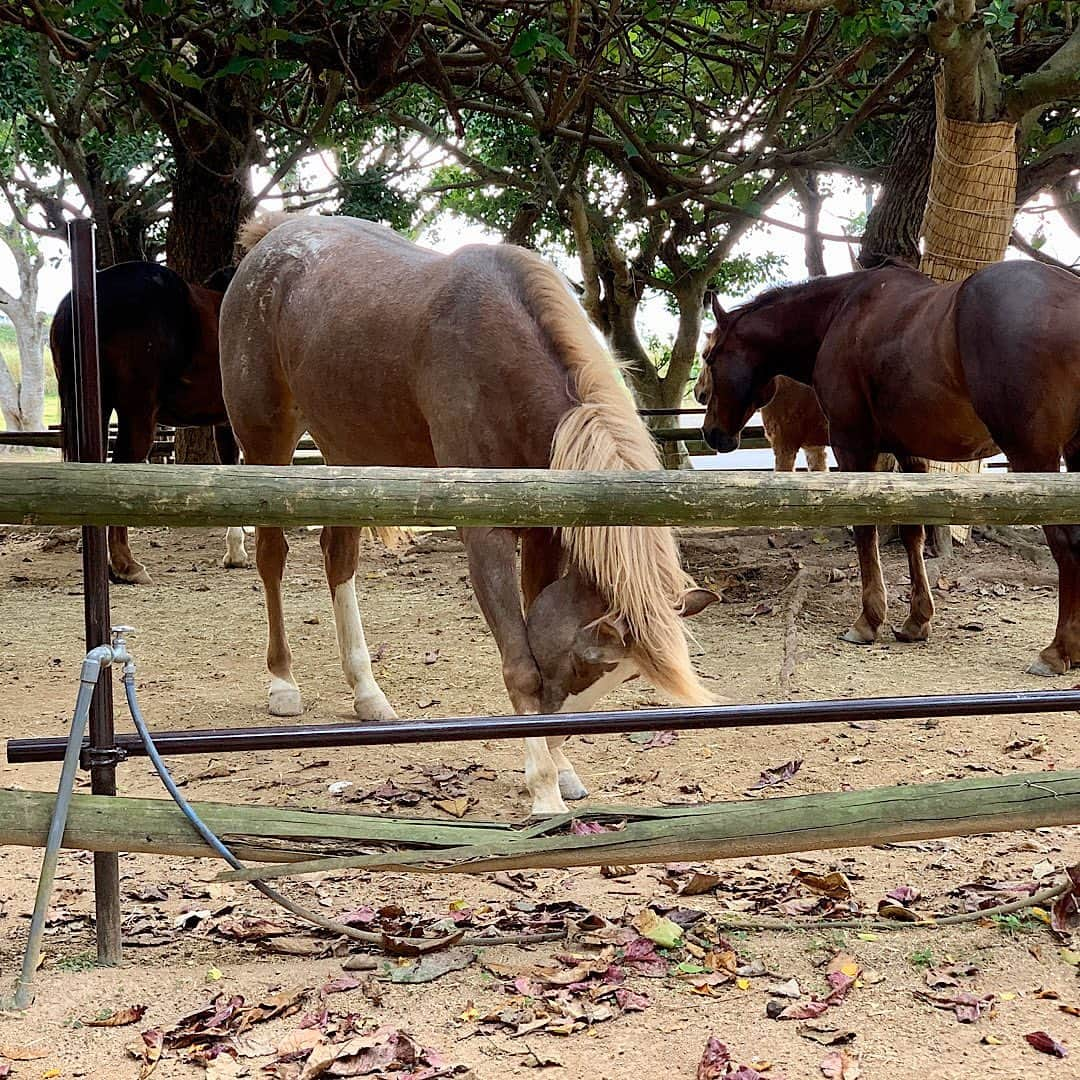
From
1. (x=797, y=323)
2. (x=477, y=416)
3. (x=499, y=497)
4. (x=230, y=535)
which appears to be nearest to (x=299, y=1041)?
(x=499, y=497)

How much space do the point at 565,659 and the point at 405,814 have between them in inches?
31.8

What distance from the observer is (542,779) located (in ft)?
10.8

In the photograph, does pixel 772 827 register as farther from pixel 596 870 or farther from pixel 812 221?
pixel 812 221

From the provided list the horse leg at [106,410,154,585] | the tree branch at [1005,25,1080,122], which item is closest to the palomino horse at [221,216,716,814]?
the horse leg at [106,410,154,585]

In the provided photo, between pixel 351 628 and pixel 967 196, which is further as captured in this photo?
pixel 967 196

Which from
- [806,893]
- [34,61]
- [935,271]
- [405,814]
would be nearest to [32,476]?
[405,814]

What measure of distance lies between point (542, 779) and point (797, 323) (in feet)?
12.9

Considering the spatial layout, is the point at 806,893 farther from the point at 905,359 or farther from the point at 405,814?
the point at 905,359

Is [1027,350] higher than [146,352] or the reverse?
the reverse

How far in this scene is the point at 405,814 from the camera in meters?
3.40

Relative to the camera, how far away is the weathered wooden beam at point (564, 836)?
221 centimetres

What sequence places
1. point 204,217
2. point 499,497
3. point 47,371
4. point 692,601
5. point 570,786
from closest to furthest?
1. point 499,497
2. point 692,601
3. point 570,786
4. point 204,217
5. point 47,371

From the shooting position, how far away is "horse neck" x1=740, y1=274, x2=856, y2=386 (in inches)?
243

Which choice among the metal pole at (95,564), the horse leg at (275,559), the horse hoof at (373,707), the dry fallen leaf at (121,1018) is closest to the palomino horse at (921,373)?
the horse hoof at (373,707)
